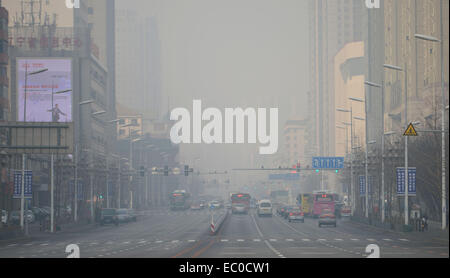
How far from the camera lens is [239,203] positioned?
13088 centimetres

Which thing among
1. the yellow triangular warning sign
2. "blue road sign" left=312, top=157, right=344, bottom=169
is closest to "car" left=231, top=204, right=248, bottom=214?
"blue road sign" left=312, top=157, right=344, bottom=169

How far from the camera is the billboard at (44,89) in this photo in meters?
143

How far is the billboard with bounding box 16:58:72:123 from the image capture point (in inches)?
5620

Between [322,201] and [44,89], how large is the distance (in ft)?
201

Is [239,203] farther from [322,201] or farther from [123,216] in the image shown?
[123,216]

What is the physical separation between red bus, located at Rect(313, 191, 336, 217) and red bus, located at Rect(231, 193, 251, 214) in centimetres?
2019

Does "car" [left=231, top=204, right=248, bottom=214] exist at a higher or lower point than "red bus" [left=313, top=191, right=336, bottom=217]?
lower

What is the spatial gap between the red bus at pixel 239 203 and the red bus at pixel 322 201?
20187 millimetres

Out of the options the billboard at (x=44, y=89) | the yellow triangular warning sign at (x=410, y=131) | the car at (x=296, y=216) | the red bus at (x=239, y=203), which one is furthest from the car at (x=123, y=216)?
the yellow triangular warning sign at (x=410, y=131)

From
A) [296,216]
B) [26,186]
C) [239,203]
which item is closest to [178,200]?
[239,203]

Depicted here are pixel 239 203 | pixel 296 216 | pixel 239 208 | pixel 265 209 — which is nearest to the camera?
pixel 296 216

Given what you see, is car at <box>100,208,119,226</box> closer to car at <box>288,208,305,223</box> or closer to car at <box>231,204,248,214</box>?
car at <box>288,208,305,223</box>
